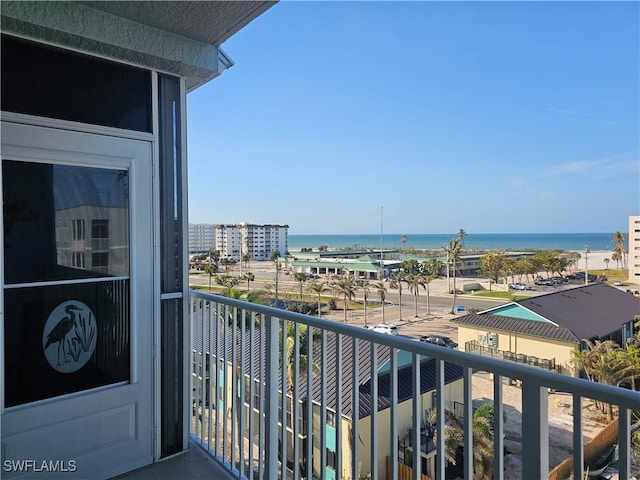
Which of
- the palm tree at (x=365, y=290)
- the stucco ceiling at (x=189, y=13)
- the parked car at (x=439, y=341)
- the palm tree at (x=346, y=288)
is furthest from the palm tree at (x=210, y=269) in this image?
the stucco ceiling at (x=189, y=13)

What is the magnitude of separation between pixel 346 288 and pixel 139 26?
15.3m

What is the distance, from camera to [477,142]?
87.6 ft

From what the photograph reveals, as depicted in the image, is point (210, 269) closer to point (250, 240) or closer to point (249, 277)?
point (249, 277)

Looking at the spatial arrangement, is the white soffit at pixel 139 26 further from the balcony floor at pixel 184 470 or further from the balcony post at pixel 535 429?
the balcony floor at pixel 184 470

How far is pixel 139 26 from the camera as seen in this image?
74.0 inches

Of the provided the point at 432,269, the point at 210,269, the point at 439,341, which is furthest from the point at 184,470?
the point at 210,269

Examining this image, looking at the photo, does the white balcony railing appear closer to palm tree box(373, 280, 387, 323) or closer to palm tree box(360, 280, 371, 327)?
palm tree box(373, 280, 387, 323)

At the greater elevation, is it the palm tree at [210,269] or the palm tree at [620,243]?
the palm tree at [620,243]

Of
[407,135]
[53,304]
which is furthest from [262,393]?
[407,135]

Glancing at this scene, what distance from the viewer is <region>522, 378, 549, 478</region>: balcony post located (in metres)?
0.89

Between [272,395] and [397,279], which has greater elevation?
[272,395]

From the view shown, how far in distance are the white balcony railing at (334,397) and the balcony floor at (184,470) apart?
0.06 m

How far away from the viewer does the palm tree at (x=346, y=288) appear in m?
16.6

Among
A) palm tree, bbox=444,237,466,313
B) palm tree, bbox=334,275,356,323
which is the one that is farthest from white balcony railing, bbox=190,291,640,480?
palm tree, bbox=334,275,356,323
